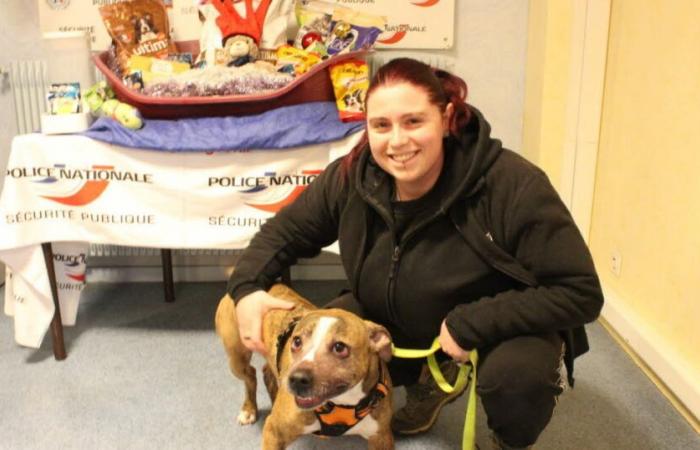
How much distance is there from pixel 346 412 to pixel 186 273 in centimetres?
175

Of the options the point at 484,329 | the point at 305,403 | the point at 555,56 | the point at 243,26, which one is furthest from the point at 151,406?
the point at 555,56

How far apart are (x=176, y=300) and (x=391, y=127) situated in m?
1.73

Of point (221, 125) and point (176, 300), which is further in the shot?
point (176, 300)

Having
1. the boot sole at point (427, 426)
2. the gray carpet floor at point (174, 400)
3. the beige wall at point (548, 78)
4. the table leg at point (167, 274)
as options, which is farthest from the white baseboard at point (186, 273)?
the boot sole at point (427, 426)

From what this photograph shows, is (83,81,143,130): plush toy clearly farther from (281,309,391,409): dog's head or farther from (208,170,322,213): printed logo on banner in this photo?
(281,309,391,409): dog's head

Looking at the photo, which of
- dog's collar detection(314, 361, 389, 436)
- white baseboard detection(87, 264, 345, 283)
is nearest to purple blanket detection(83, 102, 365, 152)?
dog's collar detection(314, 361, 389, 436)

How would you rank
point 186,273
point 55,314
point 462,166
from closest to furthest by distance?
point 462,166, point 55,314, point 186,273

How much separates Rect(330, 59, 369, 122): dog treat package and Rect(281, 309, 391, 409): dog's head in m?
0.85

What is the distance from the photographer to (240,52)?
87.5 inches

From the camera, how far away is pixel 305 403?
1226mm

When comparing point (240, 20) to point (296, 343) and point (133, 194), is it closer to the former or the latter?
point (133, 194)

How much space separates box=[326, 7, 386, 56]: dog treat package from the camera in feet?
7.12

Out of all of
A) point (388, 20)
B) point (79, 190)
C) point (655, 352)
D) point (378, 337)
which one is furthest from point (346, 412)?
point (388, 20)

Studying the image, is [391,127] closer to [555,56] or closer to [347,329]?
[347,329]
